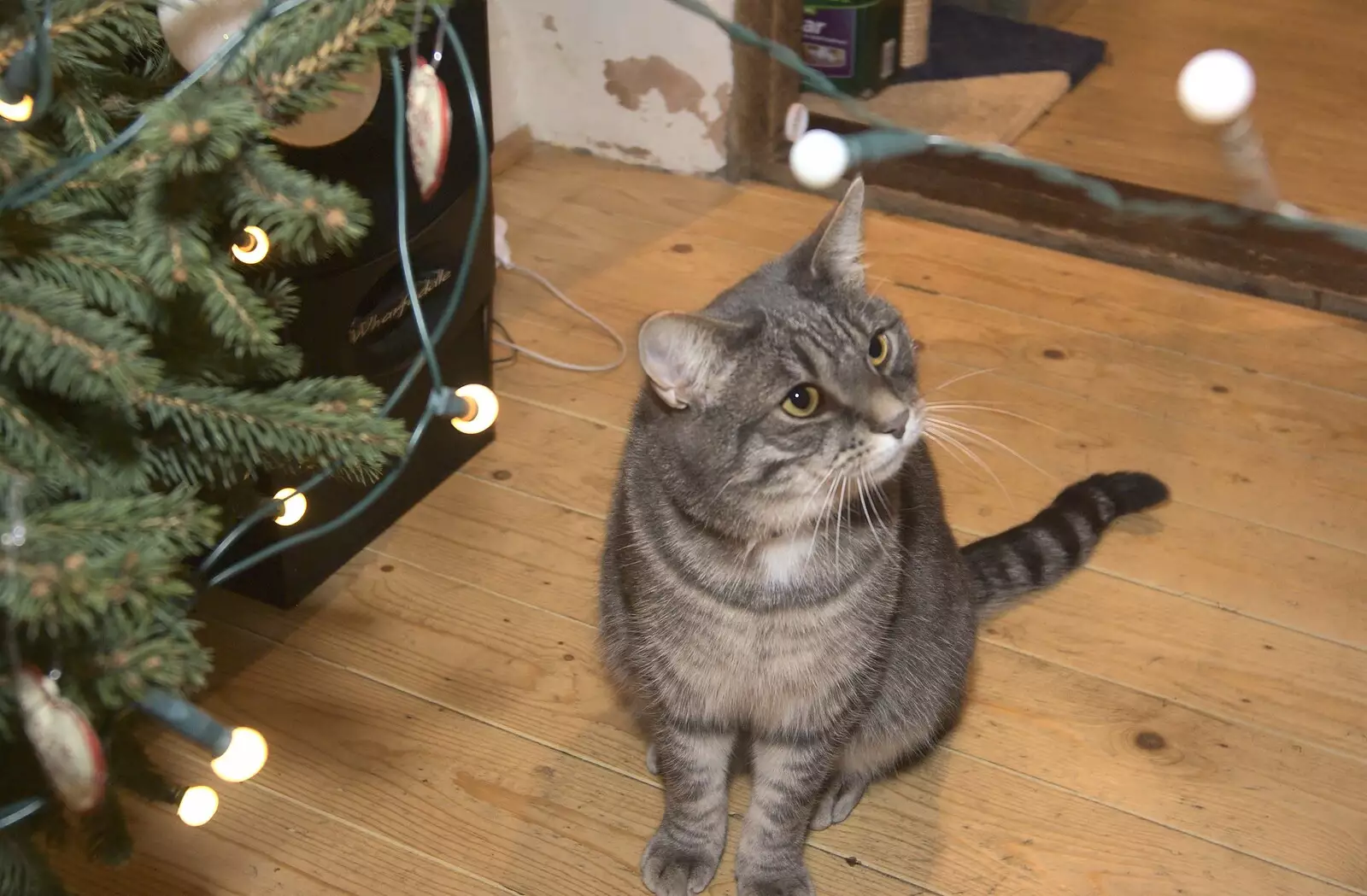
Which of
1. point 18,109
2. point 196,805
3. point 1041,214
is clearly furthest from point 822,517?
point 1041,214

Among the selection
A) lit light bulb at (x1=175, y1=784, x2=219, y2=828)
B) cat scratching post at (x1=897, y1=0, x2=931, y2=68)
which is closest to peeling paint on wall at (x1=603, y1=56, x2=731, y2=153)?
cat scratching post at (x1=897, y1=0, x2=931, y2=68)

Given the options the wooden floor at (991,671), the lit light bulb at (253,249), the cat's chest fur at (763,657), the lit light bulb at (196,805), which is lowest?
the wooden floor at (991,671)

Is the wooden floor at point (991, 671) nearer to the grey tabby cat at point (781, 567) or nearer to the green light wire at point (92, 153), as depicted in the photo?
the grey tabby cat at point (781, 567)

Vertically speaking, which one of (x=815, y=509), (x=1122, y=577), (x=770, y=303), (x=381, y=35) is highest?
(x=381, y=35)

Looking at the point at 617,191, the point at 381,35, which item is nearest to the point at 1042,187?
the point at 617,191

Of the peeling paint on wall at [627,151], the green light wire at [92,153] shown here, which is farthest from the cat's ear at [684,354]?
the peeling paint on wall at [627,151]

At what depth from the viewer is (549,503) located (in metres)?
1.79

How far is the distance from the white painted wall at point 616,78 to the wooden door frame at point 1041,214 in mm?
66

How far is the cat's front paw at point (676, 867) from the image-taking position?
1280 mm

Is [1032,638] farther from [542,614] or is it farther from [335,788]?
[335,788]

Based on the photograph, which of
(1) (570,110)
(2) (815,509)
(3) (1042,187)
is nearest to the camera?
(2) (815,509)

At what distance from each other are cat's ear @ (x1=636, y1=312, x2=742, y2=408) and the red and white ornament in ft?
0.75

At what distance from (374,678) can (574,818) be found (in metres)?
0.32

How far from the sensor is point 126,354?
72 centimetres
